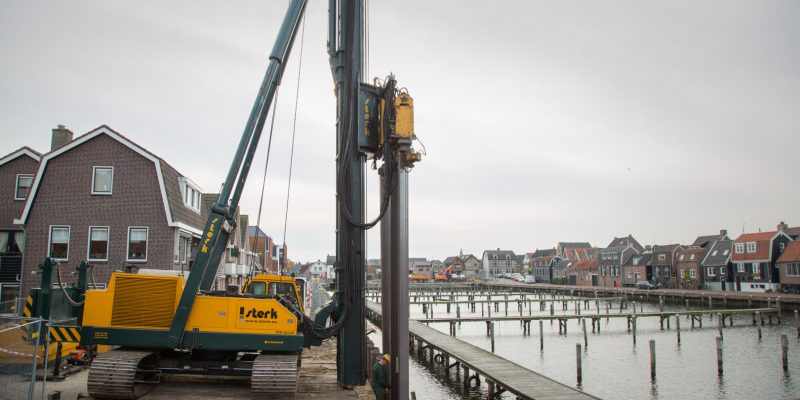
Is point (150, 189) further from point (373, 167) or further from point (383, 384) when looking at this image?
point (383, 384)

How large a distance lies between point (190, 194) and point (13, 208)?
8.47 m

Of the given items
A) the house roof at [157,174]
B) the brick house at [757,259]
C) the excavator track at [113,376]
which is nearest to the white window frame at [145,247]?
the house roof at [157,174]

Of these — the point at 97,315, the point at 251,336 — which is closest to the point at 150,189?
the point at 97,315

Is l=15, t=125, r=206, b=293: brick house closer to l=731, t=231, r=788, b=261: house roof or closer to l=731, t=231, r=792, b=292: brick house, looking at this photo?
l=731, t=231, r=792, b=292: brick house

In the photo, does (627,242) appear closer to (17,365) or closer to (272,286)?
(272,286)

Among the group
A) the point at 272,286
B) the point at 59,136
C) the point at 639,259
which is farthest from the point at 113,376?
the point at 639,259

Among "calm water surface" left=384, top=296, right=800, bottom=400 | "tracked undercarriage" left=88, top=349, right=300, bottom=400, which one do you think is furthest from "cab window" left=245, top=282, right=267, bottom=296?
"calm water surface" left=384, top=296, right=800, bottom=400

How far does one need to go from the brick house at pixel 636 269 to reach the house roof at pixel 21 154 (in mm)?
82344

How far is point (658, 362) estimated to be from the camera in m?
29.0

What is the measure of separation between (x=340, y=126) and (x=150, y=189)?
1651cm

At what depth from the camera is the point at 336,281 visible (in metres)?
12.7

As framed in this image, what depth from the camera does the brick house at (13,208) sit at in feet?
85.5

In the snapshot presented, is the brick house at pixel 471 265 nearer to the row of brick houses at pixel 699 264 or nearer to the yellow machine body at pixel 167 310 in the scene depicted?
the row of brick houses at pixel 699 264

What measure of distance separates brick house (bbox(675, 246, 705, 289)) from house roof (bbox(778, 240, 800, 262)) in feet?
53.7
